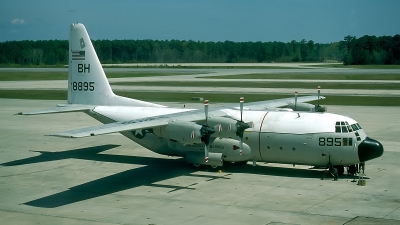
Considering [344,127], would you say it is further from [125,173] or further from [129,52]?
[129,52]

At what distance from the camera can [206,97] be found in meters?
59.8

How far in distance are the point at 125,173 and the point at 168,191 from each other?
4139 mm

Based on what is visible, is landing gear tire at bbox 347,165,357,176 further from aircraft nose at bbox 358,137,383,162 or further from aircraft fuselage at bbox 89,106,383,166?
aircraft nose at bbox 358,137,383,162

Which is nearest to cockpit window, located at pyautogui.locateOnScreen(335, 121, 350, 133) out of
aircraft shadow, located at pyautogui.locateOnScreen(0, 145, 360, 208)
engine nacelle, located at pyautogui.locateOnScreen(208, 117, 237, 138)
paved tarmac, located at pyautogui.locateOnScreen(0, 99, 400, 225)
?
paved tarmac, located at pyautogui.locateOnScreen(0, 99, 400, 225)

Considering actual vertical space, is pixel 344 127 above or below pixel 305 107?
below

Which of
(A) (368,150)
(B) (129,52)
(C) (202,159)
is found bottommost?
(C) (202,159)

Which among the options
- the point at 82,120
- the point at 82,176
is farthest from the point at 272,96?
the point at 82,176

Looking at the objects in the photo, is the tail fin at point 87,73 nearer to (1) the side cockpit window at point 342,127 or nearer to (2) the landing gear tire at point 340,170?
(1) the side cockpit window at point 342,127

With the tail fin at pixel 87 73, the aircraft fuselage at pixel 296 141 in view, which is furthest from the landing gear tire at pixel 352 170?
the tail fin at pixel 87 73

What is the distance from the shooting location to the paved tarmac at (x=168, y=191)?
59.0 feet

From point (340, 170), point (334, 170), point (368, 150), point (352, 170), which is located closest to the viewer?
point (368, 150)

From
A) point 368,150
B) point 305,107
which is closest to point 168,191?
point 368,150

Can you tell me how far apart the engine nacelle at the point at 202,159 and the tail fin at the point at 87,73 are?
535cm

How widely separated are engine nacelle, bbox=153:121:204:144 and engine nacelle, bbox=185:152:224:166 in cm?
278
